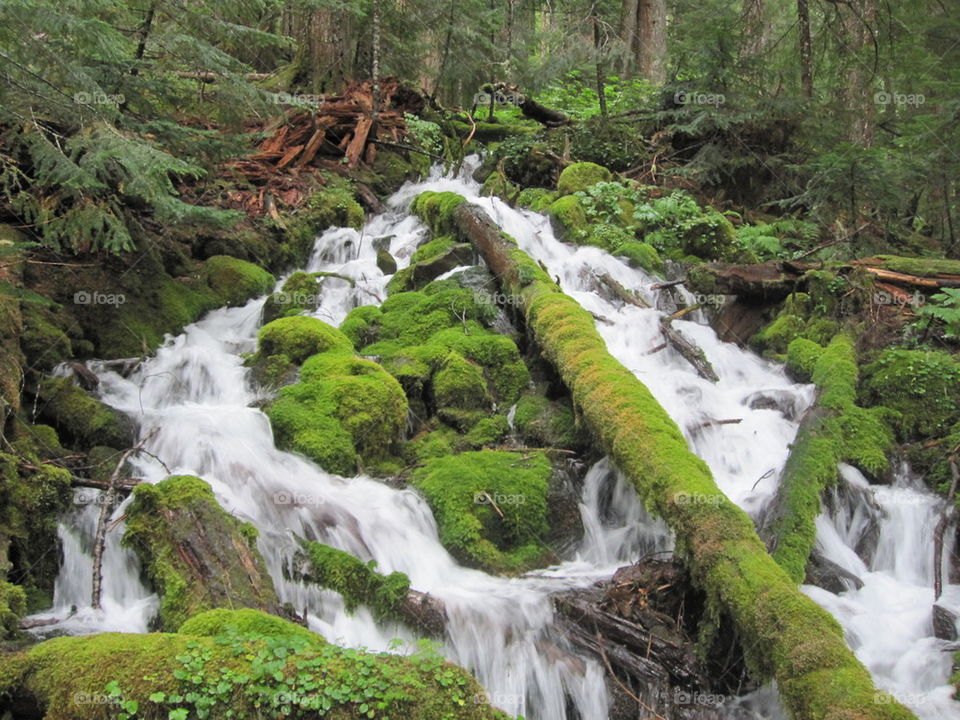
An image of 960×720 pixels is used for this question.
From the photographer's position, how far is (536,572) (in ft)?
20.1

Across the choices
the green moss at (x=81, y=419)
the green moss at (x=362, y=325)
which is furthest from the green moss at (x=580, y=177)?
the green moss at (x=81, y=419)

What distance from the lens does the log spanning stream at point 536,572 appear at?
508cm

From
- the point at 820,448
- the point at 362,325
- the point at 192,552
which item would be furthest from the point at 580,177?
the point at 192,552

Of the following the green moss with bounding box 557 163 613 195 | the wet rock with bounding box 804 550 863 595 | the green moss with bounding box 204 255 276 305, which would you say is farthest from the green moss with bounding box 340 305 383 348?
the wet rock with bounding box 804 550 863 595

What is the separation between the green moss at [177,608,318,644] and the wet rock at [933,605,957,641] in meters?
4.82

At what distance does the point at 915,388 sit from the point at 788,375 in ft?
4.98

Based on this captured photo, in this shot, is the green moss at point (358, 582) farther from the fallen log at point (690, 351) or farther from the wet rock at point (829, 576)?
the fallen log at point (690, 351)

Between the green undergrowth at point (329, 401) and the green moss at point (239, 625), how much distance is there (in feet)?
9.29

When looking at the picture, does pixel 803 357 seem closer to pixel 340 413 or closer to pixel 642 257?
pixel 642 257

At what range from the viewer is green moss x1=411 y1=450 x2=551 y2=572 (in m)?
6.19

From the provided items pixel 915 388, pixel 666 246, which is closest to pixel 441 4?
pixel 666 246

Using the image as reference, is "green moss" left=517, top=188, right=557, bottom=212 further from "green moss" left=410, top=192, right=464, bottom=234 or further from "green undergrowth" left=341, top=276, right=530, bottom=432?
"green undergrowth" left=341, top=276, right=530, bottom=432

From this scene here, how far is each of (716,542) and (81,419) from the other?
18.0 ft

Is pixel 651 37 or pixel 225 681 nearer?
pixel 225 681
